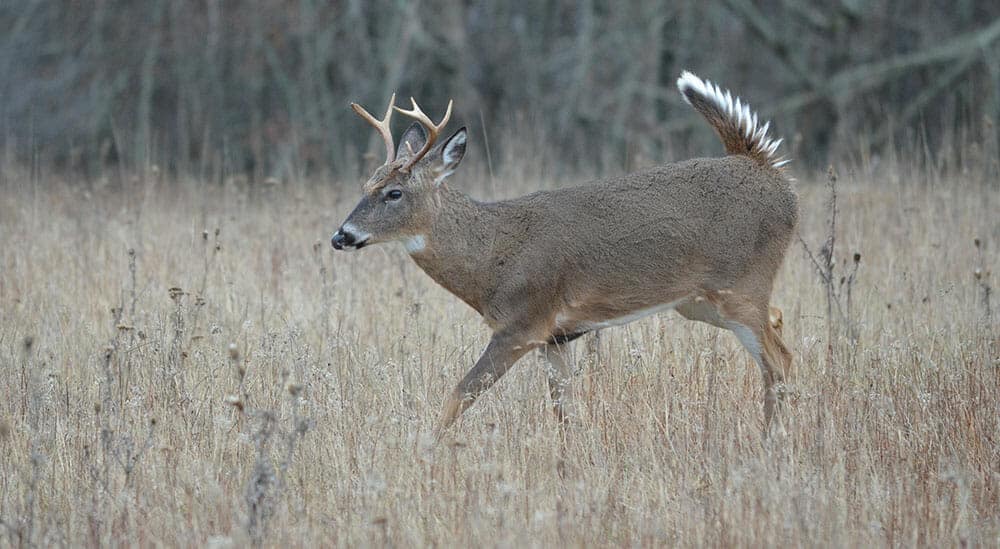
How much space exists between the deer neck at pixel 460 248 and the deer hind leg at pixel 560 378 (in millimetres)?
387

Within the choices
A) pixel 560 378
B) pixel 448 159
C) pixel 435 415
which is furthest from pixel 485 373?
pixel 448 159

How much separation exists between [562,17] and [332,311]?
29.5 feet

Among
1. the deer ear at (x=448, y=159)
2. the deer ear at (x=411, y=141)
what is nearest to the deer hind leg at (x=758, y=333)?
the deer ear at (x=448, y=159)

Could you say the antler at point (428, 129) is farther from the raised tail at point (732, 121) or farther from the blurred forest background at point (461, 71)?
the blurred forest background at point (461, 71)

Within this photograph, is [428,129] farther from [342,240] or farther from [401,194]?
[342,240]

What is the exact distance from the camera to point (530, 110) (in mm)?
14789

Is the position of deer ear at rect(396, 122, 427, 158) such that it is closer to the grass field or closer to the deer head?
the deer head

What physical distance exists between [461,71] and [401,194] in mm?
8636

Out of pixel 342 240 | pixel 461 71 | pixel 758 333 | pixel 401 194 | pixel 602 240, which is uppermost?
pixel 461 71

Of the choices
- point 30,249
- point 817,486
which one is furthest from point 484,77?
point 817,486

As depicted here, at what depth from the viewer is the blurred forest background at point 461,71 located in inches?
560

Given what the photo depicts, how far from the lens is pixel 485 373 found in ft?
19.0

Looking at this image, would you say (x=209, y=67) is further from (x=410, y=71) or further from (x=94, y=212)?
(x=94, y=212)

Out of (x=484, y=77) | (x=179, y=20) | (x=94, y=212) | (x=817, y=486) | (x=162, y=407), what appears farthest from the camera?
(x=484, y=77)
